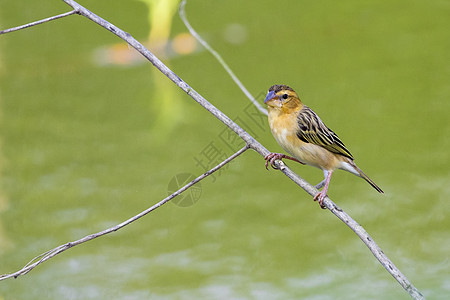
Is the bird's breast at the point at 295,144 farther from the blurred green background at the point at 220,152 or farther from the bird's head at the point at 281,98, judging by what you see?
the blurred green background at the point at 220,152

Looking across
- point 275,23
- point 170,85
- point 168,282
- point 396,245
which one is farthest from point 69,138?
point 396,245

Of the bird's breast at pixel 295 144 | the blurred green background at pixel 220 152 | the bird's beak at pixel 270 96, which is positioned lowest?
the bird's breast at pixel 295 144

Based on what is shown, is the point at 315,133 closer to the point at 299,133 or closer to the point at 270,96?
the point at 299,133

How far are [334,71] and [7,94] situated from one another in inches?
53.1

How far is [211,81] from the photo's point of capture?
101 inches

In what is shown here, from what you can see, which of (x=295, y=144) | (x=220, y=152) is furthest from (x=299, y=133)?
(x=220, y=152)

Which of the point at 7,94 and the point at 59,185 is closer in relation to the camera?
the point at 59,185

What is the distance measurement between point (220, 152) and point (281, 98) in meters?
0.76

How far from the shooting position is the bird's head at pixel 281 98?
153cm

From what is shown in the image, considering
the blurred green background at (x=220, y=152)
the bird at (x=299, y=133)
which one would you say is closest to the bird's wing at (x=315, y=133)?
the bird at (x=299, y=133)

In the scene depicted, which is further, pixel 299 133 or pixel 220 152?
pixel 220 152

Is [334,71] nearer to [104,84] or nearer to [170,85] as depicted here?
[170,85]

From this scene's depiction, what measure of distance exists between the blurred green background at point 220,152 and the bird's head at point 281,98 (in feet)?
2.17

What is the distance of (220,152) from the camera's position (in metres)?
2.29
